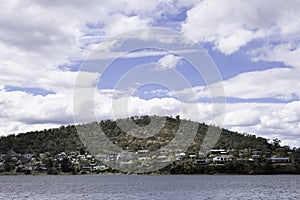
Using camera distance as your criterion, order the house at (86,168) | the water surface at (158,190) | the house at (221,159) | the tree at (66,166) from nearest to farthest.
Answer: the water surface at (158,190) → the house at (221,159) → the house at (86,168) → the tree at (66,166)

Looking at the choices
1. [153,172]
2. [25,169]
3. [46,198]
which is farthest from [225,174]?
[46,198]

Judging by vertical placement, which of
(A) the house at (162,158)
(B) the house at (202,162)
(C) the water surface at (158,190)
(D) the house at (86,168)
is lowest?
(C) the water surface at (158,190)

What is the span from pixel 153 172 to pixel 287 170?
146 feet

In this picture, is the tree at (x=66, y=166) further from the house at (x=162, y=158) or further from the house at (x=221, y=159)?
the house at (x=221, y=159)

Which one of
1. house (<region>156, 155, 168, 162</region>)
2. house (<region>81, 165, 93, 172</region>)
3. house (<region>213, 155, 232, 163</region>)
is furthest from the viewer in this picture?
house (<region>81, 165, 93, 172</region>)

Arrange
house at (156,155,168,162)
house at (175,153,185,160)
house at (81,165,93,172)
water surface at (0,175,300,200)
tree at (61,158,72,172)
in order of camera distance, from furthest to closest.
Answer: tree at (61,158,72,172), house at (81,165,93,172), house at (156,155,168,162), house at (175,153,185,160), water surface at (0,175,300,200)

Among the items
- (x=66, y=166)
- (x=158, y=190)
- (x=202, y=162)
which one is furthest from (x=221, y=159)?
(x=158, y=190)

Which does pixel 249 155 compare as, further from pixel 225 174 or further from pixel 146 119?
pixel 146 119

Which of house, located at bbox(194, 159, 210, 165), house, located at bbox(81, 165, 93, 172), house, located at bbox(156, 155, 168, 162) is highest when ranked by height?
house, located at bbox(156, 155, 168, 162)

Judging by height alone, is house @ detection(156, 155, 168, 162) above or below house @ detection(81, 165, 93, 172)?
above

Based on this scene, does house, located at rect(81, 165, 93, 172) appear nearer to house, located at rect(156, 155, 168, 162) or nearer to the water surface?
house, located at rect(156, 155, 168, 162)

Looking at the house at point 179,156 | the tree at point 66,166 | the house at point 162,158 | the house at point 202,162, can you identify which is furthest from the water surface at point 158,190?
the tree at point 66,166

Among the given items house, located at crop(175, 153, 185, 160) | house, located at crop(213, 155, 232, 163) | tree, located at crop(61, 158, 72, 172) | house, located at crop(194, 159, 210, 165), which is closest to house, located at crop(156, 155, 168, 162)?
house, located at crop(175, 153, 185, 160)

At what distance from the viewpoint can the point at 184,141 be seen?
196 meters
